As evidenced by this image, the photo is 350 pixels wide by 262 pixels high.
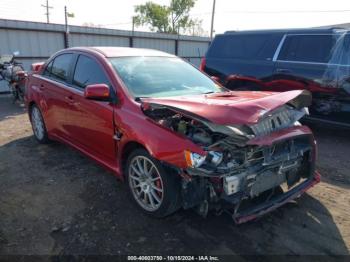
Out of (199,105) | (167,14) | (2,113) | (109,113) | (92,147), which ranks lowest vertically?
(2,113)

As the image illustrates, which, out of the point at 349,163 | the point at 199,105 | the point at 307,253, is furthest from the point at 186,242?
the point at 349,163

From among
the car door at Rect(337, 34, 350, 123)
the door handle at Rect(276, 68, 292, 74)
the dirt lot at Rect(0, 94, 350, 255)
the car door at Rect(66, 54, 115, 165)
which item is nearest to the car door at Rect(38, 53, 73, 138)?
the car door at Rect(66, 54, 115, 165)

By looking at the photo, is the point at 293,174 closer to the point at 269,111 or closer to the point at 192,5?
the point at 269,111

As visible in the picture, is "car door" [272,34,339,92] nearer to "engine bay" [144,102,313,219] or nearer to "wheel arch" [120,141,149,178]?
"engine bay" [144,102,313,219]

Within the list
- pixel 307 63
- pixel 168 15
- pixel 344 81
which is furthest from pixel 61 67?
pixel 168 15

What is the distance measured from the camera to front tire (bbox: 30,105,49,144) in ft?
17.6

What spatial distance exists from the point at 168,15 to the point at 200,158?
53321 mm

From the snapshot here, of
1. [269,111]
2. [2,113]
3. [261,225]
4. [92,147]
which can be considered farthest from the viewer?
[2,113]

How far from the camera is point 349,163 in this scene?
4.77 m

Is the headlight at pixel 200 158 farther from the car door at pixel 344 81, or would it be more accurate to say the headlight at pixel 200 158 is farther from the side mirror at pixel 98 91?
the car door at pixel 344 81

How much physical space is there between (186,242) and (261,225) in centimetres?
80

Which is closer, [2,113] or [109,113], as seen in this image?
[109,113]

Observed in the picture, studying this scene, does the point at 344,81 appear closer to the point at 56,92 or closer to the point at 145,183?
the point at 145,183

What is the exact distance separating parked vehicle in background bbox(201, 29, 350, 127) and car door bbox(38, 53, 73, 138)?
3549 millimetres
